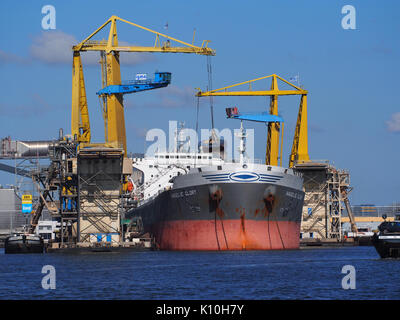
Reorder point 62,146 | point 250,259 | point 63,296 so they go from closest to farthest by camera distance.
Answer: point 63,296 < point 250,259 < point 62,146

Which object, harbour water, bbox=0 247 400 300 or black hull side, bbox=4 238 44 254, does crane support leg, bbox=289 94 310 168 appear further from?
harbour water, bbox=0 247 400 300

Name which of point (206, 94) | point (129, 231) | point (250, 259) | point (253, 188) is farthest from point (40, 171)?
point (250, 259)

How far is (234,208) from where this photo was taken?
198 ft

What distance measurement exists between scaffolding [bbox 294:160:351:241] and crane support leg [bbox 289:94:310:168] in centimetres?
170

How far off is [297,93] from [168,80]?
879 inches

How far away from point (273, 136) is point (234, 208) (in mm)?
29754

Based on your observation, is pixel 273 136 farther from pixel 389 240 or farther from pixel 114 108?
pixel 389 240

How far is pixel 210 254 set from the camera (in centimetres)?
5688

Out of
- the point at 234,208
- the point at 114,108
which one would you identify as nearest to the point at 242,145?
the point at 234,208

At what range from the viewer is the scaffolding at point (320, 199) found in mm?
85688

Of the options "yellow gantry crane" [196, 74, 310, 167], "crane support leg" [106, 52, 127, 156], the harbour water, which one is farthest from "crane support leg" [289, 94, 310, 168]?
the harbour water

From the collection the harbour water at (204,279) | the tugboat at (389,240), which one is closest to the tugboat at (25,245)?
the harbour water at (204,279)

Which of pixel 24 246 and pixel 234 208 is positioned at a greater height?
pixel 234 208

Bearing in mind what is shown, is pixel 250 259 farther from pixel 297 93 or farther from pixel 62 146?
pixel 297 93
